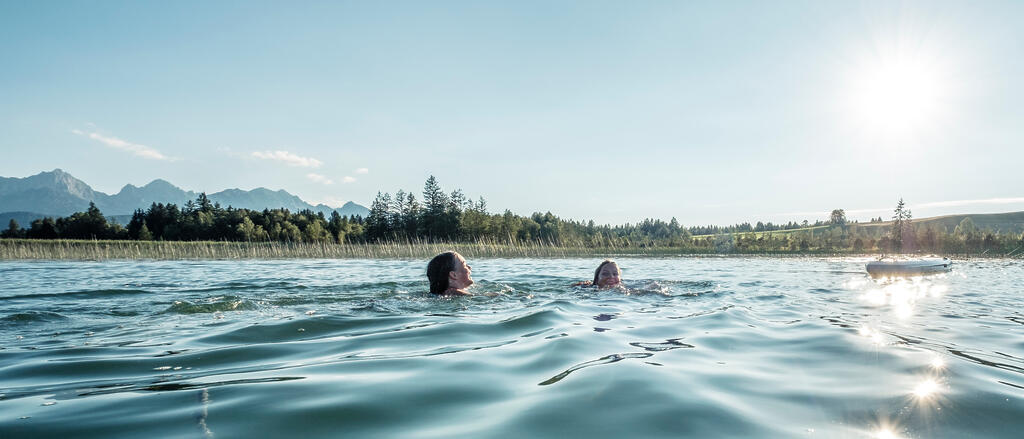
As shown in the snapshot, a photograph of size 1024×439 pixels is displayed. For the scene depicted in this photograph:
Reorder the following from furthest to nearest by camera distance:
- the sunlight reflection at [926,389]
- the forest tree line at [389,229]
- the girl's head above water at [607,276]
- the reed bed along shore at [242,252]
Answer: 1. the forest tree line at [389,229]
2. the reed bed along shore at [242,252]
3. the girl's head above water at [607,276]
4. the sunlight reflection at [926,389]

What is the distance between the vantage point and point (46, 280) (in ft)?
41.5

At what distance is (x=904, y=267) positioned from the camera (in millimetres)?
19031

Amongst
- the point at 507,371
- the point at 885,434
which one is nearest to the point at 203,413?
the point at 507,371

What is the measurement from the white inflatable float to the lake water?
39.6ft

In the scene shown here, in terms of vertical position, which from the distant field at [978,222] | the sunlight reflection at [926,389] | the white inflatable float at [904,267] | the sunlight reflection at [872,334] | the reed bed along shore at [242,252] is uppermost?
the distant field at [978,222]

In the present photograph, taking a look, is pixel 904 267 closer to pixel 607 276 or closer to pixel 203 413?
pixel 607 276

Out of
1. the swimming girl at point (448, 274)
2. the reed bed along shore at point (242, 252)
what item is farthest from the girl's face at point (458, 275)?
the reed bed along shore at point (242, 252)

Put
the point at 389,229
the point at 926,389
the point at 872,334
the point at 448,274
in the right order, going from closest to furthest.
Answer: the point at 926,389 → the point at 872,334 → the point at 448,274 → the point at 389,229

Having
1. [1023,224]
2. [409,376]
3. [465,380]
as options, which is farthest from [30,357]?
[1023,224]

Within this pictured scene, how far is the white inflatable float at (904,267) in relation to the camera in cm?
1833

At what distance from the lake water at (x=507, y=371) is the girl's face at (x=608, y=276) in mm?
2473

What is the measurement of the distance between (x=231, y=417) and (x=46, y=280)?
1394cm

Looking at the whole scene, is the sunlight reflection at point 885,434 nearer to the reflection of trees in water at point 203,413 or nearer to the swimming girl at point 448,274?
the reflection of trees in water at point 203,413

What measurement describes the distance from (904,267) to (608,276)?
1498 cm
